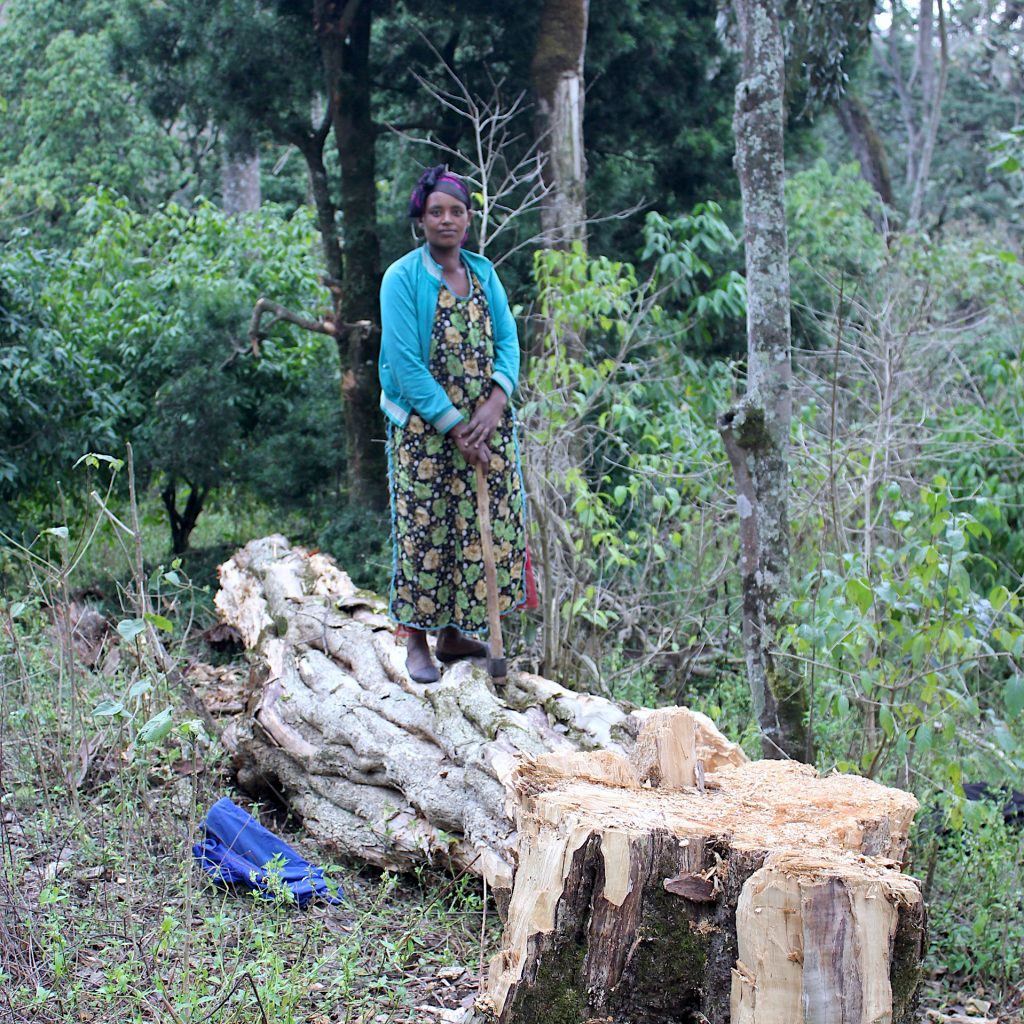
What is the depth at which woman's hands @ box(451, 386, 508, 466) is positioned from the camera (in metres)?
4.43

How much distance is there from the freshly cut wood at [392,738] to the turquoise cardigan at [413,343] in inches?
40.6

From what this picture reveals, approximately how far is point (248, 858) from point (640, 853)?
180 cm

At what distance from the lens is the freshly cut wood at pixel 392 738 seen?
364 centimetres

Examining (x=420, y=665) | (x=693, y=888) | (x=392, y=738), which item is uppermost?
(x=693, y=888)

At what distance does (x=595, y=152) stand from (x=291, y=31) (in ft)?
8.18

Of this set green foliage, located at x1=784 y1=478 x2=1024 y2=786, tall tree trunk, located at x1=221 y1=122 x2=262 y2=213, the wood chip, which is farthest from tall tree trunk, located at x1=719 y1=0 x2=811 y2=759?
tall tree trunk, located at x1=221 y1=122 x2=262 y2=213

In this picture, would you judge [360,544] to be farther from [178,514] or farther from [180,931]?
[180,931]

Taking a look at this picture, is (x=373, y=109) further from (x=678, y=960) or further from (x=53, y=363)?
(x=678, y=960)

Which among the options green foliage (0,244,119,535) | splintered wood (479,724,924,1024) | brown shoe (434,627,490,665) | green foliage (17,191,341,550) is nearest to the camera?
splintered wood (479,724,924,1024)

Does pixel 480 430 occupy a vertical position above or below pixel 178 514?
above

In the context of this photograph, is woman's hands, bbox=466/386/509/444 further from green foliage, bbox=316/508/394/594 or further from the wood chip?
green foliage, bbox=316/508/394/594

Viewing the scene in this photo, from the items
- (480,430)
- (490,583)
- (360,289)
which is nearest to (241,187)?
(360,289)

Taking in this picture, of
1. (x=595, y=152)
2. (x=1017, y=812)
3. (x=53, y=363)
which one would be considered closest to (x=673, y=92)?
(x=595, y=152)

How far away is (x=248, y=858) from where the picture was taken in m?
3.74
